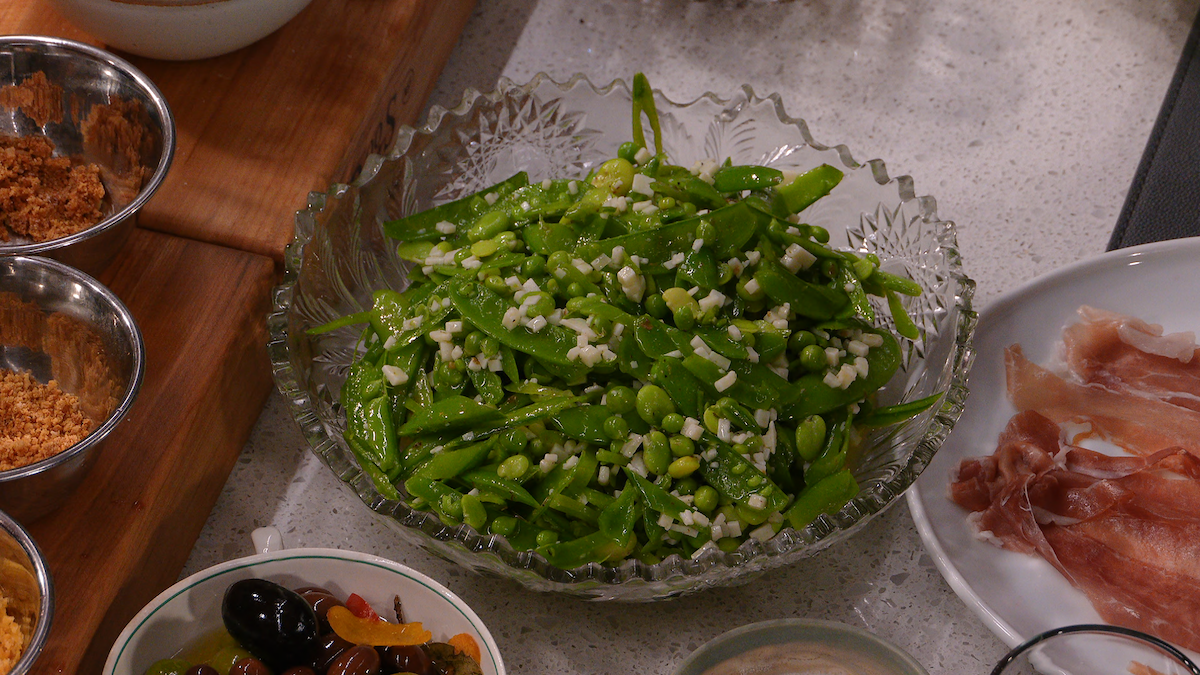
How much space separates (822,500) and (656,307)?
0.94 ft

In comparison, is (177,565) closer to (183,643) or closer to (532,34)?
(183,643)

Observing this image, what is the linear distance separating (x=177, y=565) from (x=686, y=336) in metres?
0.70

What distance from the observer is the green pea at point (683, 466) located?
3.48ft

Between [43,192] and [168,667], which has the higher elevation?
[43,192]

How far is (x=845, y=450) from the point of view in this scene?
114 centimetres

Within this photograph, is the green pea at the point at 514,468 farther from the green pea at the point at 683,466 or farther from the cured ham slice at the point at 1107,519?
the cured ham slice at the point at 1107,519

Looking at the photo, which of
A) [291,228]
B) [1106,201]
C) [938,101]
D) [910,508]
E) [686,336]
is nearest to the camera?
[686,336]

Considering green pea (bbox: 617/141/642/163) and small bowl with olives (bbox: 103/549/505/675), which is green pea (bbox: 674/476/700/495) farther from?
green pea (bbox: 617/141/642/163)

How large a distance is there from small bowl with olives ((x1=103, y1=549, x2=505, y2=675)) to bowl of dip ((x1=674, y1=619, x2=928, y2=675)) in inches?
9.6

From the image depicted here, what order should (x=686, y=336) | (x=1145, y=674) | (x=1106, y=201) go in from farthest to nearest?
(x=1106, y=201)
(x=686, y=336)
(x=1145, y=674)

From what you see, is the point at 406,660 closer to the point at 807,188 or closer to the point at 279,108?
the point at 807,188

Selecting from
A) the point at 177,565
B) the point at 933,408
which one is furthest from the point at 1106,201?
the point at 177,565

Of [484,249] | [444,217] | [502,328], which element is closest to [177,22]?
[444,217]

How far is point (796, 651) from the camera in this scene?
1.07m
